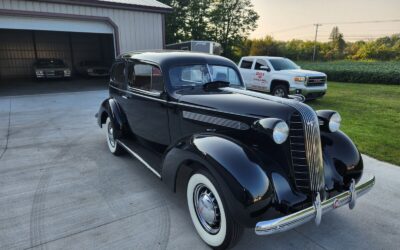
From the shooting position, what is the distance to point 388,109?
8.83 m

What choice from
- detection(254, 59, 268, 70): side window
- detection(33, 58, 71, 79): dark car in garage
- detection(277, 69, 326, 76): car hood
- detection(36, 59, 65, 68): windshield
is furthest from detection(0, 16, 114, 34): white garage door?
detection(277, 69, 326, 76): car hood

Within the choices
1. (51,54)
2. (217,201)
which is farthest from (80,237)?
(51,54)

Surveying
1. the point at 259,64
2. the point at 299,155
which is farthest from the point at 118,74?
the point at 259,64

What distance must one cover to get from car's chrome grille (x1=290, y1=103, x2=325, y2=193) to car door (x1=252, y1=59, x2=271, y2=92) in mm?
8452

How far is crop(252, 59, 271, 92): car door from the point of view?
1053 centimetres

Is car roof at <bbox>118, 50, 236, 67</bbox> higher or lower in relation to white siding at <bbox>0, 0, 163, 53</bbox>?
lower

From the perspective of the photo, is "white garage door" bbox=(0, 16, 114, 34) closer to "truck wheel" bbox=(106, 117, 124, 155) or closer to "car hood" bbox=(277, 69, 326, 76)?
"car hood" bbox=(277, 69, 326, 76)

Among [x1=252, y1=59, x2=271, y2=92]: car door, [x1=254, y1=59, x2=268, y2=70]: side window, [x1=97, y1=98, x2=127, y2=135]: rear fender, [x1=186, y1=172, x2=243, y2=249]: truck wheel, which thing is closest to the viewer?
[x1=186, y1=172, x2=243, y2=249]: truck wheel

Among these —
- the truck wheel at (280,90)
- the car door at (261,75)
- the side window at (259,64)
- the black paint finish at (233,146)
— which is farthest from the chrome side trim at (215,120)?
the side window at (259,64)

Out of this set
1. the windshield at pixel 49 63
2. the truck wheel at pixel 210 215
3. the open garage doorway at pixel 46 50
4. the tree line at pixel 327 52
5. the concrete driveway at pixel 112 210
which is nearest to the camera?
the truck wheel at pixel 210 215

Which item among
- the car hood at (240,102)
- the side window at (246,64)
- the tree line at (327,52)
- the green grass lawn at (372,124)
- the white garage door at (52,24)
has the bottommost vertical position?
the green grass lawn at (372,124)

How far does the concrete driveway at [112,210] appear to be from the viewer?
2592mm

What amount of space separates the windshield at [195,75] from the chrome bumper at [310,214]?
1996 mm

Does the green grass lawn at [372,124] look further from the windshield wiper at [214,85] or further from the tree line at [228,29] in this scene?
the tree line at [228,29]
